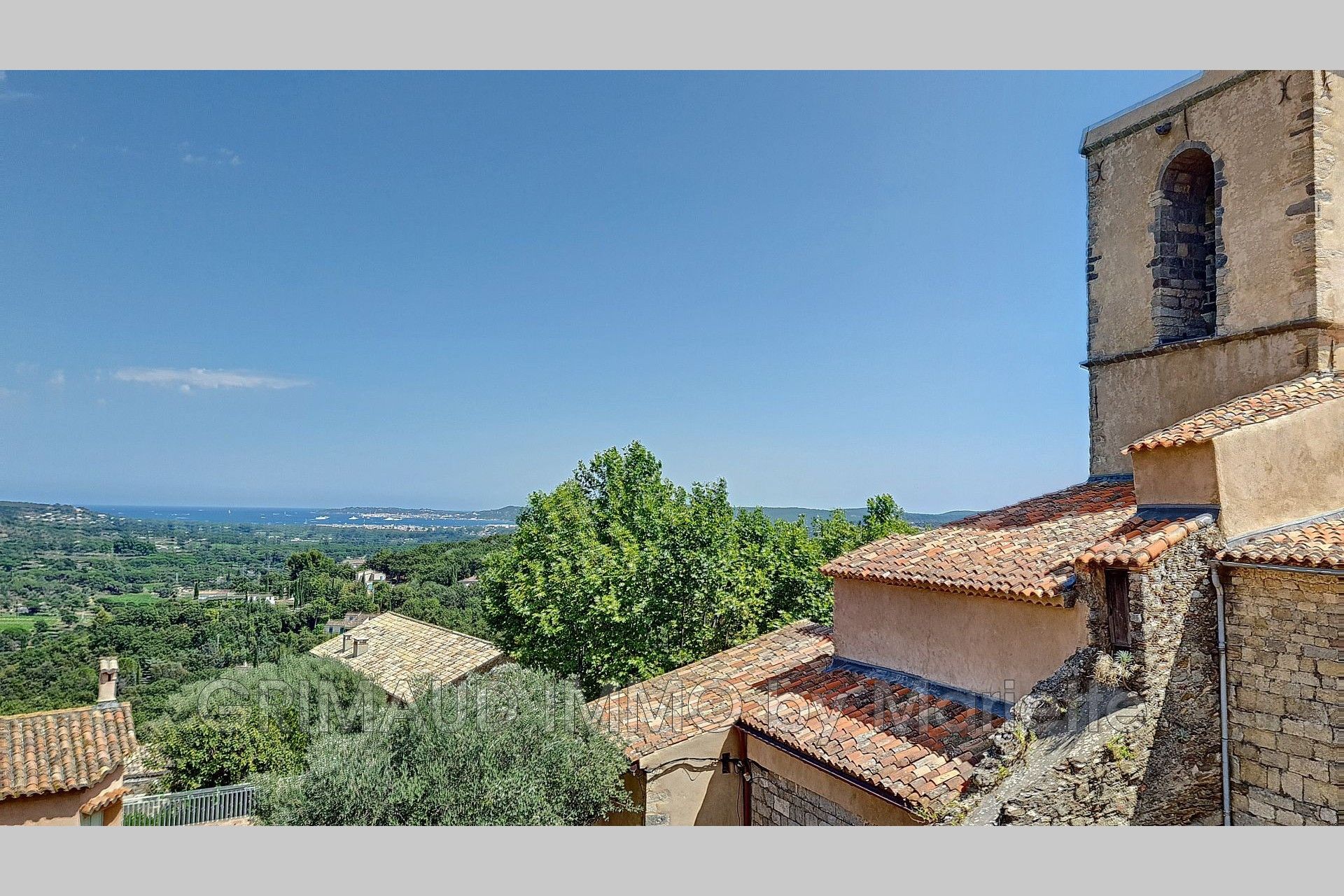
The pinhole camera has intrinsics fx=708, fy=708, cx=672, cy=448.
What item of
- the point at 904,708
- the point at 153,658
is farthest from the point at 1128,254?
the point at 153,658

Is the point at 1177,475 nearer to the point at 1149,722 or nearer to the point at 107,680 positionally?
the point at 1149,722

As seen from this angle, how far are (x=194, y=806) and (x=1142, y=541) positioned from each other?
57.8 feet

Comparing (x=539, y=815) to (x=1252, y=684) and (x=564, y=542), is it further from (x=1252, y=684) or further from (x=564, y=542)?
(x=564, y=542)

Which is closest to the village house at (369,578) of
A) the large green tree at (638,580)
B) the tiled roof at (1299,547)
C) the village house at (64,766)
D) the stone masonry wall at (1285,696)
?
the large green tree at (638,580)

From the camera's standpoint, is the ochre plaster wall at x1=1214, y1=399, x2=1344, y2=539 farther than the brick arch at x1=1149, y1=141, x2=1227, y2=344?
No

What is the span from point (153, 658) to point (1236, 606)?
3663 centimetres

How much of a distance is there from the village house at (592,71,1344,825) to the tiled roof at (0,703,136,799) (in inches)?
352

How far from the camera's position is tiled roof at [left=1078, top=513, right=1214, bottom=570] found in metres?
6.59

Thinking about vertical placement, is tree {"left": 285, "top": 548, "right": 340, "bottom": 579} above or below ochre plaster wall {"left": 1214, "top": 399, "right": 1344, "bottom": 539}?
below

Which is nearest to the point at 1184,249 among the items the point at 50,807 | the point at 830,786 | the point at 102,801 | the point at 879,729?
the point at 879,729

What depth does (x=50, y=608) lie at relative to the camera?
94.1ft

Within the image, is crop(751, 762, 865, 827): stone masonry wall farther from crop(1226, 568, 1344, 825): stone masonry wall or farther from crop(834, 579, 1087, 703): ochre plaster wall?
crop(1226, 568, 1344, 825): stone masonry wall

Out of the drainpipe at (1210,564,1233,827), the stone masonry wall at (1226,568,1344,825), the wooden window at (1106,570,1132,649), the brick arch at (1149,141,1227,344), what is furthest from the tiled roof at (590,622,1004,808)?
the brick arch at (1149,141,1227,344)

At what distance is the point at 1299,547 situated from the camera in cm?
629
